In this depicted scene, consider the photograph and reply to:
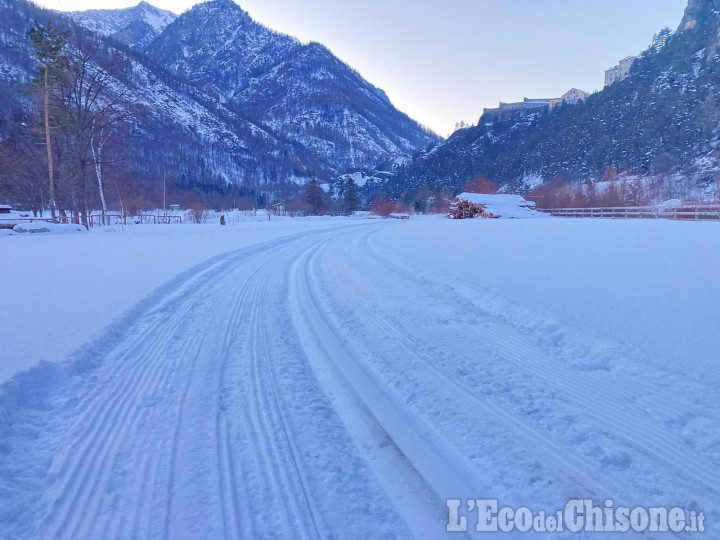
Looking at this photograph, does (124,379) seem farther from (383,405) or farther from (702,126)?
(702,126)

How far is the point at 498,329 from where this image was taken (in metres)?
4.71

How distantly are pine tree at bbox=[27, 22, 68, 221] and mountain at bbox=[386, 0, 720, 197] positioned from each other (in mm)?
64763

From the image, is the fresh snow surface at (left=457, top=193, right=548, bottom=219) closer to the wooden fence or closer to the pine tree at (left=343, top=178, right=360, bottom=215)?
the wooden fence

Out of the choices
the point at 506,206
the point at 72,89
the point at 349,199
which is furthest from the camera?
the point at 349,199

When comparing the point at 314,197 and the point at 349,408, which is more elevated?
the point at 314,197

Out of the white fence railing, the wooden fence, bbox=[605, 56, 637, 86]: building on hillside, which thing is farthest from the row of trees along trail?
bbox=[605, 56, 637, 86]: building on hillside

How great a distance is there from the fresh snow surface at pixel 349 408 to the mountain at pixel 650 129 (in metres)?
63.3

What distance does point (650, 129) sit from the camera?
8044cm

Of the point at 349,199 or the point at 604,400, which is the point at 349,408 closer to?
the point at 604,400

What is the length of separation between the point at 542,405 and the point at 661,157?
94.6 m

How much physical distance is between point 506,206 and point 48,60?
42.3 meters

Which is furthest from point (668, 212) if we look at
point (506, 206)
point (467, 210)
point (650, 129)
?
point (650, 129)

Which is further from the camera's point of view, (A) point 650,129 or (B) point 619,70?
(B) point 619,70

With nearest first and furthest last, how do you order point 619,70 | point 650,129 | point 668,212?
1. point 668,212
2. point 650,129
3. point 619,70
